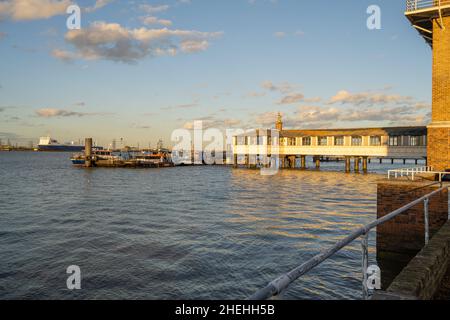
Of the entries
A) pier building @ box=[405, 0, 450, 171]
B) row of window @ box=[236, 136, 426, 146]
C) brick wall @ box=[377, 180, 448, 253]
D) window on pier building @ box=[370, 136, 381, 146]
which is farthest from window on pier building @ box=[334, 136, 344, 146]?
brick wall @ box=[377, 180, 448, 253]

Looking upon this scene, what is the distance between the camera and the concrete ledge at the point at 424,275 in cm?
484

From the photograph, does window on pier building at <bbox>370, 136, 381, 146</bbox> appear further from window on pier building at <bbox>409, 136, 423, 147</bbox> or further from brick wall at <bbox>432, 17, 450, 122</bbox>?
brick wall at <bbox>432, 17, 450, 122</bbox>

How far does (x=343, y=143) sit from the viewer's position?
67.6 m

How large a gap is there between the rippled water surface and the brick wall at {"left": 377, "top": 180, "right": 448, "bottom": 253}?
1.72 metres

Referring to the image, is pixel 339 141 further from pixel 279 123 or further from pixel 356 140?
pixel 279 123

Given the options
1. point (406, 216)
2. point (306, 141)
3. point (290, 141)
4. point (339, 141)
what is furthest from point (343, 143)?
point (406, 216)

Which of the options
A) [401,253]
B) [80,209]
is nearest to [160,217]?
[80,209]

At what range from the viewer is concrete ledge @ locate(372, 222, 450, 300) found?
484 centimetres

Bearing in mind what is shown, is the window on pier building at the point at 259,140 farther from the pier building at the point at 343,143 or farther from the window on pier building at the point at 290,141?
the window on pier building at the point at 290,141

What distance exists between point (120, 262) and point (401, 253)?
1154cm
